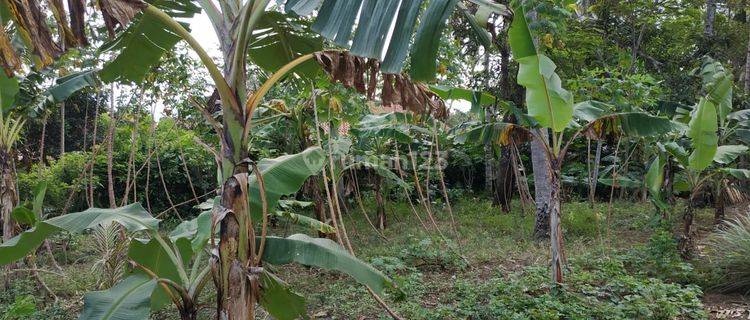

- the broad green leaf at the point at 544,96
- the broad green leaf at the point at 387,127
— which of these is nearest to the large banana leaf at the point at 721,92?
the broad green leaf at the point at 544,96

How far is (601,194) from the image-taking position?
14867 mm

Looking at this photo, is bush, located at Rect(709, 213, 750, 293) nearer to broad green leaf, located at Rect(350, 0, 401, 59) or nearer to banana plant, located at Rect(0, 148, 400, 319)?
banana plant, located at Rect(0, 148, 400, 319)

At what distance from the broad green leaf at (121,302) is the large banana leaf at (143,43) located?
6.41 feet

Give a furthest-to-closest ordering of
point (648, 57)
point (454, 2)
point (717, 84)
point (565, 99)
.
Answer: point (648, 57) < point (717, 84) < point (565, 99) < point (454, 2)

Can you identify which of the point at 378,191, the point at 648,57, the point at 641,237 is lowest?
the point at 641,237

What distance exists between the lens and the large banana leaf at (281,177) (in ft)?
13.4

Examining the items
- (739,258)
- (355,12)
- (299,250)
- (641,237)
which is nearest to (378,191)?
(641,237)

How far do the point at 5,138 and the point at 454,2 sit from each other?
556 centimetres

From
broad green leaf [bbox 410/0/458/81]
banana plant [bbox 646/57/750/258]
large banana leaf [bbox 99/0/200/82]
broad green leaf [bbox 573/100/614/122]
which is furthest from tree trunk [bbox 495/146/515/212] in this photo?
broad green leaf [bbox 410/0/458/81]

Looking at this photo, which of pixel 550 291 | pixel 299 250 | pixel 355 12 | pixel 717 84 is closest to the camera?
pixel 355 12

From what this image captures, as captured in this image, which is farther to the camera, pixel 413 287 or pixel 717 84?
pixel 717 84

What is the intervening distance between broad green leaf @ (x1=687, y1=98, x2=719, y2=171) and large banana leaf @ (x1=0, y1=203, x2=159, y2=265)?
20.0 feet

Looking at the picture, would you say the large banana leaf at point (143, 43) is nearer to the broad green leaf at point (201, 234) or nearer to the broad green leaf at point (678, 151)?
the broad green leaf at point (201, 234)

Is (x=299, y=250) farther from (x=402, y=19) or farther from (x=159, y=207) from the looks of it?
(x=159, y=207)
